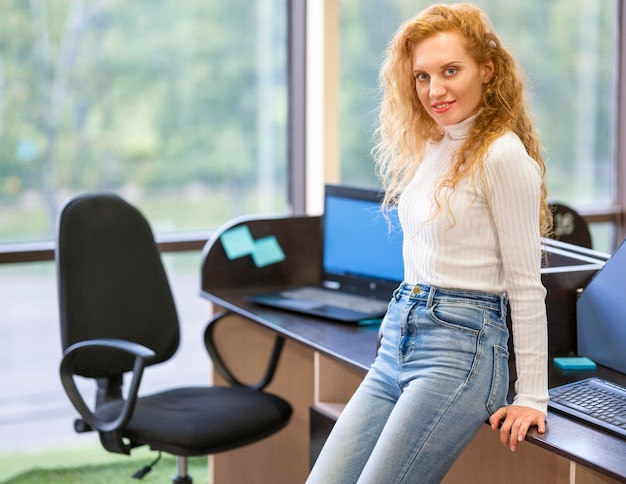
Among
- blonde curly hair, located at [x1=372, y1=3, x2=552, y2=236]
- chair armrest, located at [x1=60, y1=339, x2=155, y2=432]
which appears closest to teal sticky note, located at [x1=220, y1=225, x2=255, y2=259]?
chair armrest, located at [x1=60, y1=339, x2=155, y2=432]

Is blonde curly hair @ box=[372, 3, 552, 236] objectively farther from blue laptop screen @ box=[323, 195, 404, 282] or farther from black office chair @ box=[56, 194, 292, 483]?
black office chair @ box=[56, 194, 292, 483]

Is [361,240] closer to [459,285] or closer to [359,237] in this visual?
[359,237]

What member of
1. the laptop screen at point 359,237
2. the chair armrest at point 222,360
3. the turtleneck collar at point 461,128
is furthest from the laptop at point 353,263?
the turtleneck collar at point 461,128

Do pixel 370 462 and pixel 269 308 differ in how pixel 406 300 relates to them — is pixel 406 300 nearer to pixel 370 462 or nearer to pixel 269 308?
pixel 370 462

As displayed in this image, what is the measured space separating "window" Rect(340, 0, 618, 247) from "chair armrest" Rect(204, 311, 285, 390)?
1.25m

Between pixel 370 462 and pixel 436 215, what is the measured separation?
0.45 meters

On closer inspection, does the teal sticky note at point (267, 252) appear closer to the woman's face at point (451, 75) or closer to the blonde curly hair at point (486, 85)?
the blonde curly hair at point (486, 85)

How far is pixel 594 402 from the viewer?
1.66 m

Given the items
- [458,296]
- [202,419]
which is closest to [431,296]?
[458,296]

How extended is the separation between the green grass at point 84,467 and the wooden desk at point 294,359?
0.39 metres

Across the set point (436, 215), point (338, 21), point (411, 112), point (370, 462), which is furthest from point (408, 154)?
point (338, 21)

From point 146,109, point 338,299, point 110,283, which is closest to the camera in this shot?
point 110,283

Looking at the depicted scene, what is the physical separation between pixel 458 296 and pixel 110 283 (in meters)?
1.19

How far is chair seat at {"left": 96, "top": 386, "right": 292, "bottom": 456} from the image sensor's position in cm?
224
